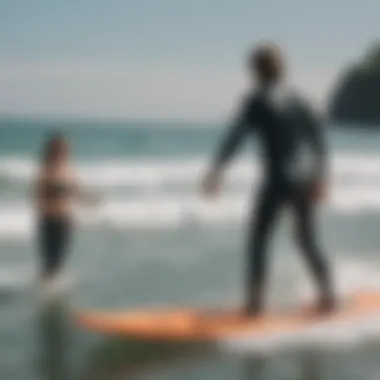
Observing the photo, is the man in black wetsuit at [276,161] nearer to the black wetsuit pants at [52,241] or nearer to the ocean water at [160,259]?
the ocean water at [160,259]

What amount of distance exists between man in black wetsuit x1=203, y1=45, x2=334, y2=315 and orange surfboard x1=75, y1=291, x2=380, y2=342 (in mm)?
50

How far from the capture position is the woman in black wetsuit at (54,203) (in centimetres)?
250

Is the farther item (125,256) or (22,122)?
(125,256)

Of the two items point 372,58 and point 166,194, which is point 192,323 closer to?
point 166,194

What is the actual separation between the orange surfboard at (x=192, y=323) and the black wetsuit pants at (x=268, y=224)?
2.0 inches

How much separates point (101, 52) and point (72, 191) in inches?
13.9

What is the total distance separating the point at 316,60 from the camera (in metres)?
2.56

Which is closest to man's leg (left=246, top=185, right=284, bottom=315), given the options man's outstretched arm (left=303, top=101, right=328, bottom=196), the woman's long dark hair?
man's outstretched arm (left=303, top=101, right=328, bottom=196)

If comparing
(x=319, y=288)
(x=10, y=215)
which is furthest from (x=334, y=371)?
(x=10, y=215)

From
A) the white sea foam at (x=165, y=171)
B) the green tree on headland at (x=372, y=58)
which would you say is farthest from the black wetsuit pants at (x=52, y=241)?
the green tree on headland at (x=372, y=58)

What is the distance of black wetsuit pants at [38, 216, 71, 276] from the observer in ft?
8.22

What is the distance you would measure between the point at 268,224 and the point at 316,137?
25cm

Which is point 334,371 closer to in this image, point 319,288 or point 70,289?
point 319,288

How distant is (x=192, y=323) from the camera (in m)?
Answer: 2.57
